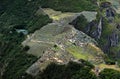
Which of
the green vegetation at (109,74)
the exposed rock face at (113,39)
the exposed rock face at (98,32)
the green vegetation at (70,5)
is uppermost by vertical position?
the green vegetation at (109,74)

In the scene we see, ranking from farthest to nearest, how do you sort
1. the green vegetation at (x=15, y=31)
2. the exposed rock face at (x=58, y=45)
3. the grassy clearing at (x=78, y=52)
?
the green vegetation at (x=15, y=31), the exposed rock face at (x=58, y=45), the grassy clearing at (x=78, y=52)

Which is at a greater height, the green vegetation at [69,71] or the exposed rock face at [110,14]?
the green vegetation at [69,71]

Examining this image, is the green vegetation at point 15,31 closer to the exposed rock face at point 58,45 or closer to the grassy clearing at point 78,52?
the exposed rock face at point 58,45

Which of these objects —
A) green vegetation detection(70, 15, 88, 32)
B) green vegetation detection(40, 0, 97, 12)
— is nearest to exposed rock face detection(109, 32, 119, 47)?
green vegetation detection(40, 0, 97, 12)

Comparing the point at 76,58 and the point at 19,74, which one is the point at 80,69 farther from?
the point at 19,74

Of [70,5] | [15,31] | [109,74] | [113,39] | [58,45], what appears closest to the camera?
[109,74]

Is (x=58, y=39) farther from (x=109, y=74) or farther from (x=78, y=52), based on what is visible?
(x=109, y=74)

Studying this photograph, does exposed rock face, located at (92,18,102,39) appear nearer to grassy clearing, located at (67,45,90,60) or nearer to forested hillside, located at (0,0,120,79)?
forested hillside, located at (0,0,120,79)

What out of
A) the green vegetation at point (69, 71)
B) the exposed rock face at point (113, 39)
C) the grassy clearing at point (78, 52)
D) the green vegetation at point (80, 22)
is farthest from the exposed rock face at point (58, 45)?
the exposed rock face at point (113, 39)

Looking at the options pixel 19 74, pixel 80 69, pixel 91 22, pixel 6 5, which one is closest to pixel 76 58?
pixel 80 69

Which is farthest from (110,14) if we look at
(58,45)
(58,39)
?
(58,45)
